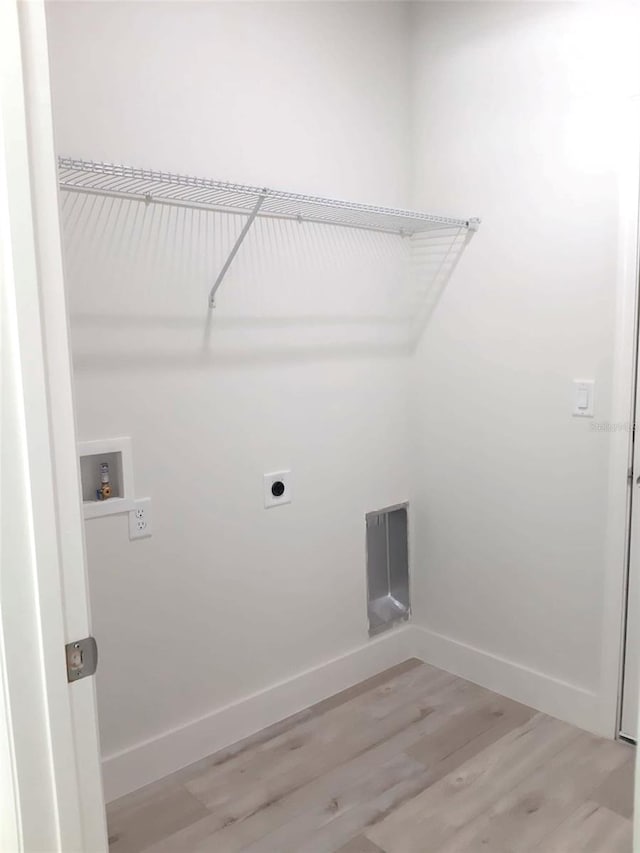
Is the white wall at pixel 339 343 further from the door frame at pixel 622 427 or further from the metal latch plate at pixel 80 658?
the metal latch plate at pixel 80 658

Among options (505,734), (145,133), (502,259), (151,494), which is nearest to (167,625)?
(151,494)

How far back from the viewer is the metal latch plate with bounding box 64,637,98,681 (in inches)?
38.9

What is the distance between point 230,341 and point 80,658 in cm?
147

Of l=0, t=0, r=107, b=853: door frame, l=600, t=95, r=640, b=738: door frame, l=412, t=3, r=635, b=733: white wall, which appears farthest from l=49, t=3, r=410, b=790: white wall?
l=0, t=0, r=107, b=853: door frame

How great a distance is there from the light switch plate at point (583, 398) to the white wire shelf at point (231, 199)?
734 mm

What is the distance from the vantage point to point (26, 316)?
0.90m

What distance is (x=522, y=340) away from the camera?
257 centimetres

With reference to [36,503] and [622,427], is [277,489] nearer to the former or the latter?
[622,427]

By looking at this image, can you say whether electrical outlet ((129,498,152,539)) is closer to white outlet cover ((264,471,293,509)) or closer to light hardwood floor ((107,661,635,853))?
white outlet cover ((264,471,293,509))

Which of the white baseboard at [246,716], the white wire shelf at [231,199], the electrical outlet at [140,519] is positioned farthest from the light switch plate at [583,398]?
the electrical outlet at [140,519]

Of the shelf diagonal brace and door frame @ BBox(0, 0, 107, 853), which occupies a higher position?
the shelf diagonal brace

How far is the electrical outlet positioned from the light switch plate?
1474 mm

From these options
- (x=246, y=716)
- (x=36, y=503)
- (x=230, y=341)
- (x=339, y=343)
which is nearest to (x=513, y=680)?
(x=246, y=716)

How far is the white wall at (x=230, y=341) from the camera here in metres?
2.03
